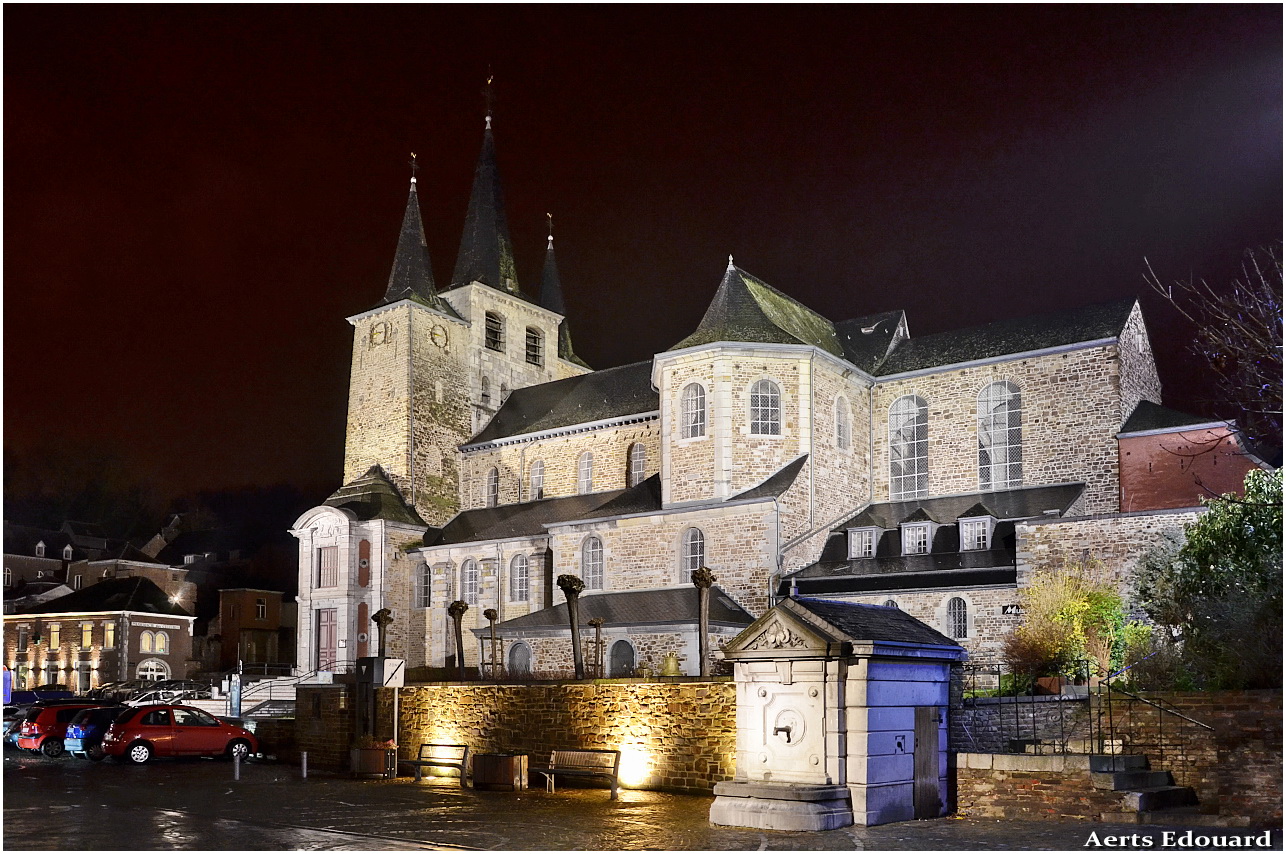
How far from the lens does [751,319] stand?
119 ft

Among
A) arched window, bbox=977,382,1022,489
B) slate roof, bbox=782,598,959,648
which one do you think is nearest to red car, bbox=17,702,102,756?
slate roof, bbox=782,598,959,648

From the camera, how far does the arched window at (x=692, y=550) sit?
113ft

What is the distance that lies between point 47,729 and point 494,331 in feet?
87.2

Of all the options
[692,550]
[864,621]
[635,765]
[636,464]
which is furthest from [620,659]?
[864,621]

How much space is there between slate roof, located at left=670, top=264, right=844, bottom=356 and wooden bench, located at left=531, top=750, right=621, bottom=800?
59.6 ft

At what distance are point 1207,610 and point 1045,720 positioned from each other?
3.47 m

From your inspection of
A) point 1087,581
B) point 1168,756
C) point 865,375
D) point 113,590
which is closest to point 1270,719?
point 1168,756

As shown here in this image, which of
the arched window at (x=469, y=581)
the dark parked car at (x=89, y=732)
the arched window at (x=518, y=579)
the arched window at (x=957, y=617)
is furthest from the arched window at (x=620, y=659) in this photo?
the dark parked car at (x=89, y=732)

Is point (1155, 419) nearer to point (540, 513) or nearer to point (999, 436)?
point (999, 436)

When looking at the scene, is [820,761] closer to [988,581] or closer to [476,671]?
[988,581]

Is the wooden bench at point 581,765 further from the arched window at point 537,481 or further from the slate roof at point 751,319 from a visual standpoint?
the arched window at point 537,481

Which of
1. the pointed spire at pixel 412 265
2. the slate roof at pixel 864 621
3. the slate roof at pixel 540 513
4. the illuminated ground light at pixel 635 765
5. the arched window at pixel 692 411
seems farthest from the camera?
the pointed spire at pixel 412 265

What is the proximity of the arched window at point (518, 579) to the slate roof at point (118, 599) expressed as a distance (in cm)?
→ 2040

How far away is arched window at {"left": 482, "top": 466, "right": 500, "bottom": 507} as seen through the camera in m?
47.0
